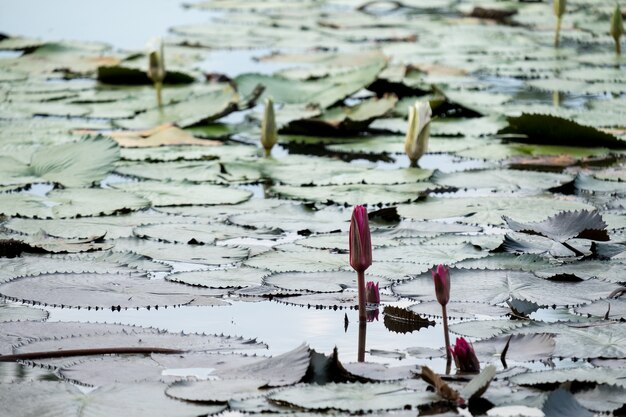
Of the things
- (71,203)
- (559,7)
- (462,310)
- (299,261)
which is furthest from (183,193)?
(559,7)

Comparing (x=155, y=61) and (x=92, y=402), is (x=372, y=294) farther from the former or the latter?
(x=155, y=61)

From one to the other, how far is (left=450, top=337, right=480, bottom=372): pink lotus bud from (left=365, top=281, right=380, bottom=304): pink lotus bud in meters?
0.40

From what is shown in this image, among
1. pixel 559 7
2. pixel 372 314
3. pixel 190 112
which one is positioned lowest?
pixel 190 112

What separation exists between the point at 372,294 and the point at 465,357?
16.7 inches

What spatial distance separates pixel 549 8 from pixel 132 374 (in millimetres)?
6169

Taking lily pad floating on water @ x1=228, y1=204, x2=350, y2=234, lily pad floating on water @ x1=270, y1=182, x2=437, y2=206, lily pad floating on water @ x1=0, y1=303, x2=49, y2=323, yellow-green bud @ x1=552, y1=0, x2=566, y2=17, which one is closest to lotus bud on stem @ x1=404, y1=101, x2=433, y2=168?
lily pad floating on water @ x1=270, y1=182, x2=437, y2=206

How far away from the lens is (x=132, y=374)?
1.61 m

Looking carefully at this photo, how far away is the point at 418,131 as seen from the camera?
3.17 metres

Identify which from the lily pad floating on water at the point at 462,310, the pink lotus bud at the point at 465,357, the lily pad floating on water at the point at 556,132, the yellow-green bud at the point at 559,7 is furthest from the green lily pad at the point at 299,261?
the yellow-green bud at the point at 559,7

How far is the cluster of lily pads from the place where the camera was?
5.07 ft

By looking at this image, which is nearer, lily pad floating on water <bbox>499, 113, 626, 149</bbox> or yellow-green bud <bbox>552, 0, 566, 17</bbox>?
lily pad floating on water <bbox>499, 113, 626, 149</bbox>

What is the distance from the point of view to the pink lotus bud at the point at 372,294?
1.98 m

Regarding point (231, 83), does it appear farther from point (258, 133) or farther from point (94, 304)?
point (94, 304)

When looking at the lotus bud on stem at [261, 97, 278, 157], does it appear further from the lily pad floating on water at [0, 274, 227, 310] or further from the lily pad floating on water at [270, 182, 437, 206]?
the lily pad floating on water at [0, 274, 227, 310]
